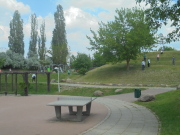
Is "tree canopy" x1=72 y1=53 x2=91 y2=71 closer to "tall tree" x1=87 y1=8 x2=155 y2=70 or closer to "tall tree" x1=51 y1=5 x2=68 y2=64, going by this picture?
"tall tree" x1=51 y1=5 x2=68 y2=64

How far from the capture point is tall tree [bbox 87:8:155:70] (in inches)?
1225

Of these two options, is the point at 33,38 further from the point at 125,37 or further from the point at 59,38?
the point at 125,37

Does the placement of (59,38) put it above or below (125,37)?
above

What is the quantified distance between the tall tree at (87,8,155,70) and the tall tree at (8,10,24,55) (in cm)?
3202

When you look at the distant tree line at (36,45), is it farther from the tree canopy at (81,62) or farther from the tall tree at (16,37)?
the tree canopy at (81,62)

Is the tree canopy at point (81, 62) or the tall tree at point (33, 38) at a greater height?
the tall tree at point (33, 38)

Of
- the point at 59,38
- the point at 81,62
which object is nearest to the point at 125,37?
the point at 81,62

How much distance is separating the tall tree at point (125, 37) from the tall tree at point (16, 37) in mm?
32024

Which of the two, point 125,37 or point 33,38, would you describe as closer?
point 125,37

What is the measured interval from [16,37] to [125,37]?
36343 millimetres

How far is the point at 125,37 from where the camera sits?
31562mm

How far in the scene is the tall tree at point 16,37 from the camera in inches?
2292

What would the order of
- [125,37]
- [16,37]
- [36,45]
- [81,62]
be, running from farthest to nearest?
[36,45]
[16,37]
[81,62]
[125,37]

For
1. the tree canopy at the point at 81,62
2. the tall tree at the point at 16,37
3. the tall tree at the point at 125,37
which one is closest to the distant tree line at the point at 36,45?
the tall tree at the point at 16,37
